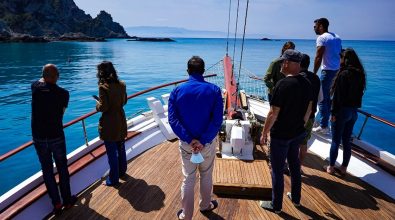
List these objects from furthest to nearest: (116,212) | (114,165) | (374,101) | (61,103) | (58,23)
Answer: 1. (58,23)
2. (374,101)
3. (114,165)
4. (116,212)
5. (61,103)

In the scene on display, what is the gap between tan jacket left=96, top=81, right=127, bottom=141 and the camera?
4.19 metres

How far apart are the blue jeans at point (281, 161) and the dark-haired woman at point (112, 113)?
2304 mm

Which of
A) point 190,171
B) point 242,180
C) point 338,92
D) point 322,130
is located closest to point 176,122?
point 190,171

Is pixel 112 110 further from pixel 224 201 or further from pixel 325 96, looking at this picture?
pixel 325 96

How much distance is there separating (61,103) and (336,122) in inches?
164

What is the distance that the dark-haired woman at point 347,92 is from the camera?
4340 mm

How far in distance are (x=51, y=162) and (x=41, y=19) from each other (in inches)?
5834

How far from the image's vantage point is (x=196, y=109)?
10.4 feet

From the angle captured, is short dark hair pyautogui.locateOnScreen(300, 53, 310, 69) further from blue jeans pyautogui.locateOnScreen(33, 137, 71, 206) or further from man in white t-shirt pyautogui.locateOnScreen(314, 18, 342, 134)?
blue jeans pyautogui.locateOnScreen(33, 137, 71, 206)

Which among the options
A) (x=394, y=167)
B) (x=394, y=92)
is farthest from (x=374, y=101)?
(x=394, y=167)

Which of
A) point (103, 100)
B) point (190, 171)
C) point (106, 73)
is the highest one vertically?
point (106, 73)

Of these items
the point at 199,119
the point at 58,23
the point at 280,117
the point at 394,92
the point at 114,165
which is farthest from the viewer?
the point at 58,23

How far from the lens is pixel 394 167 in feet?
16.3

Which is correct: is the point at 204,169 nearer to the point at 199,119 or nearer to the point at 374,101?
the point at 199,119
